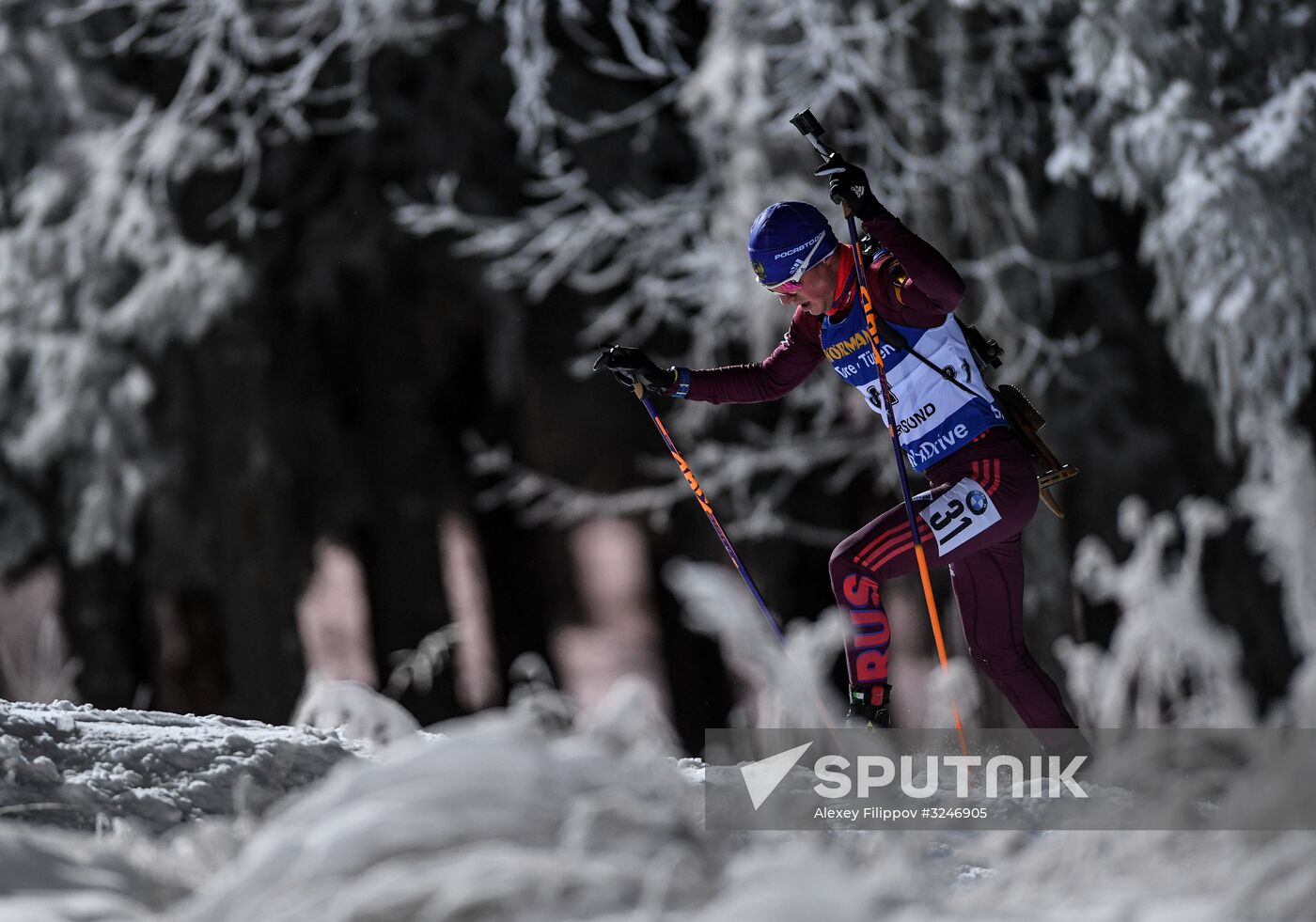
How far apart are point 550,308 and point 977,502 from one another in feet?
21.5

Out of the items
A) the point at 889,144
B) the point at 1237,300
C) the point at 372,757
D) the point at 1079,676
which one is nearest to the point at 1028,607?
the point at 1237,300

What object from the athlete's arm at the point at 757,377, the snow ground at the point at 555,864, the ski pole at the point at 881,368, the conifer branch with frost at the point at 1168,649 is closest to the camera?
the snow ground at the point at 555,864

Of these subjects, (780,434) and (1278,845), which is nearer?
(1278,845)

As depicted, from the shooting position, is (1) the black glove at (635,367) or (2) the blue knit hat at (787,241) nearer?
(2) the blue knit hat at (787,241)

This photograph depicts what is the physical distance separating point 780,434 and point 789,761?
224 inches

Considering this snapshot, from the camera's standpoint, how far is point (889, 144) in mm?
8211

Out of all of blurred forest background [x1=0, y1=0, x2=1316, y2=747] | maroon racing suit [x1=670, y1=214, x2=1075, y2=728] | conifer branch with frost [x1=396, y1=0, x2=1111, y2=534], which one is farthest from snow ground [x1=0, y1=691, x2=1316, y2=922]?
Answer: conifer branch with frost [x1=396, y1=0, x2=1111, y2=534]

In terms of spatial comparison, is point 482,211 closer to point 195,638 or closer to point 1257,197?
point 195,638

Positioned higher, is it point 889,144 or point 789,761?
point 889,144

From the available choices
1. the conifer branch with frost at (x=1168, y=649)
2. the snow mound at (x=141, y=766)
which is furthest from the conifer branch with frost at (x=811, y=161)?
the snow mound at (x=141, y=766)

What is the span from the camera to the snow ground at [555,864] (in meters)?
1.86

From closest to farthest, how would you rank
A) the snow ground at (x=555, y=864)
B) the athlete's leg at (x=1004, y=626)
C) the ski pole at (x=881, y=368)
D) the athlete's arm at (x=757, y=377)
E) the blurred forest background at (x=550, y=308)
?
the snow ground at (x=555, y=864), the ski pole at (x=881, y=368), the athlete's leg at (x=1004, y=626), the athlete's arm at (x=757, y=377), the blurred forest background at (x=550, y=308)

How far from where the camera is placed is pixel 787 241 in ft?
14.5

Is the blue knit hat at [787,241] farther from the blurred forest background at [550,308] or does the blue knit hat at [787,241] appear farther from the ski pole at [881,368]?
the blurred forest background at [550,308]
